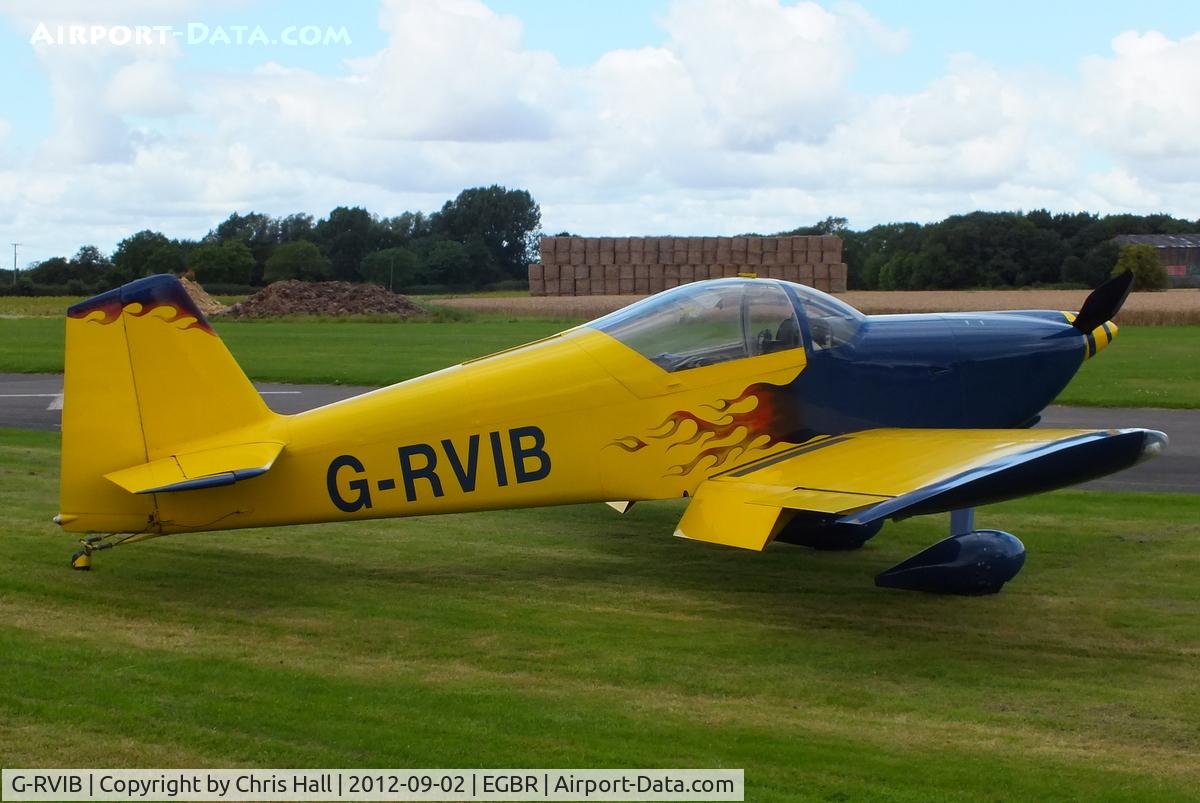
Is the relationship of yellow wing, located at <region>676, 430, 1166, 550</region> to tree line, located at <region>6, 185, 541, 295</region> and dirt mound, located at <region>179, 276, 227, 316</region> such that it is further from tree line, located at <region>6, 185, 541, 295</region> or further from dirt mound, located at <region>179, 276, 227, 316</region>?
tree line, located at <region>6, 185, 541, 295</region>

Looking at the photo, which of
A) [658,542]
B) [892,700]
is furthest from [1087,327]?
[892,700]

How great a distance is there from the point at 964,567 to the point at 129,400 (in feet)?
A: 16.8

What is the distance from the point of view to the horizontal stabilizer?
22.7 ft

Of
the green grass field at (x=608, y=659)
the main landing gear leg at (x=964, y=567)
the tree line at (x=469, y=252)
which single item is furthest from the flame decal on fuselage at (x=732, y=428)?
the tree line at (x=469, y=252)

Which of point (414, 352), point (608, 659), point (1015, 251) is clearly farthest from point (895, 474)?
point (1015, 251)

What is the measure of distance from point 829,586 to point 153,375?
175 inches

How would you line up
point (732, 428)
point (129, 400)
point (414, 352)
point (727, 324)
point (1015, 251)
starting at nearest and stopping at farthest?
point (129, 400), point (732, 428), point (727, 324), point (414, 352), point (1015, 251)

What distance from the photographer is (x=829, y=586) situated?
8117 mm

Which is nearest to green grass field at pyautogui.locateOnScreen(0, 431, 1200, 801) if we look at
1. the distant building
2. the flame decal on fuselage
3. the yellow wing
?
the yellow wing

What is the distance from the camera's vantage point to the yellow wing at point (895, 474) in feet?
21.0

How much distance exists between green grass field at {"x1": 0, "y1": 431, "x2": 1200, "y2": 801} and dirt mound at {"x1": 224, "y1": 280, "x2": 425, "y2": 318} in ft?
117

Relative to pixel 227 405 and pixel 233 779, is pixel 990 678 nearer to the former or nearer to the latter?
pixel 233 779

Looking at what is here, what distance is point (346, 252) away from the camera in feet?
Result: 245

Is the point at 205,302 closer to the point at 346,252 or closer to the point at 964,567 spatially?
the point at 346,252
